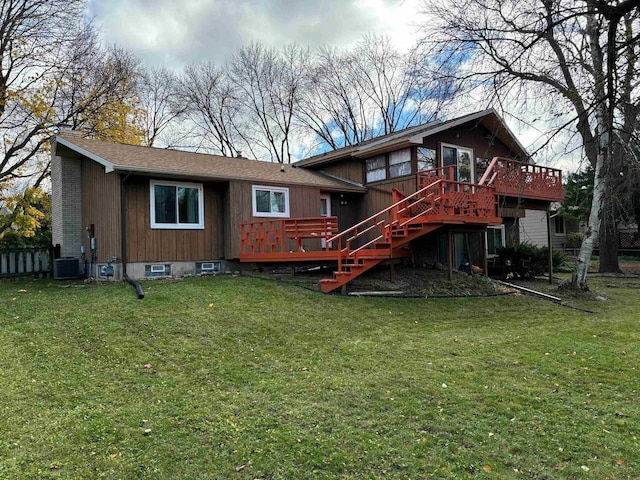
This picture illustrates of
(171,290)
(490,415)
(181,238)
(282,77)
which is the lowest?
(490,415)

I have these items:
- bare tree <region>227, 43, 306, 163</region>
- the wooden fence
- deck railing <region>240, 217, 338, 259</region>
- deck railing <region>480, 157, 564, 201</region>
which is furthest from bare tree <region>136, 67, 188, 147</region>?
deck railing <region>480, 157, 564, 201</region>

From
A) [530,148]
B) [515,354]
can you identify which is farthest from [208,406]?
[530,148]

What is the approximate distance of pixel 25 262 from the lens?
43.1ft

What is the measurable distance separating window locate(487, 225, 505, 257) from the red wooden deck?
4.42 meters

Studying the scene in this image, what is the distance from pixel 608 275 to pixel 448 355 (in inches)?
672

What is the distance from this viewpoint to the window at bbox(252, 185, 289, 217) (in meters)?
13.6

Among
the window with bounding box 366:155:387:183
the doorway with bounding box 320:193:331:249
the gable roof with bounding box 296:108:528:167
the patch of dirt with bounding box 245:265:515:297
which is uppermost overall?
the gable roof with bounding box 296:108:528:167

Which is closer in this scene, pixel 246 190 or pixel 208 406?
pixel 208 406

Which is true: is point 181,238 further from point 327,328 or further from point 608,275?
point 608,275

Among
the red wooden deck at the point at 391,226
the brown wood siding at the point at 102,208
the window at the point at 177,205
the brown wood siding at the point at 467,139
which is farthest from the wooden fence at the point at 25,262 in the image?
the brown wood siding at the point at 467,139

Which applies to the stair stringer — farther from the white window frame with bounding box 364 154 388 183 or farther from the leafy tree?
the leafy tree

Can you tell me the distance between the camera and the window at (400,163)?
1451cm

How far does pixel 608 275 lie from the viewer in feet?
64.7

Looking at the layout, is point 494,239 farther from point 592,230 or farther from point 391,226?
point 391,226
